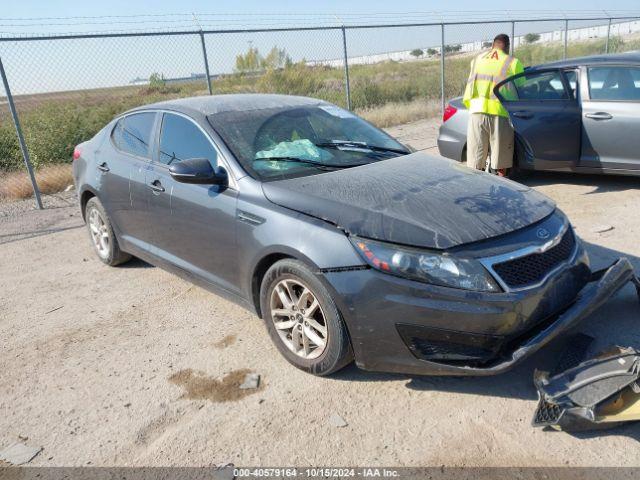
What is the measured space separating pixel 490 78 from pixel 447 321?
4798mm

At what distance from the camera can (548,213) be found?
3.29 metres

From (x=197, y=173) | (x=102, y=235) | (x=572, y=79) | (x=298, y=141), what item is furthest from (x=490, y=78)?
(x=102, y=235)

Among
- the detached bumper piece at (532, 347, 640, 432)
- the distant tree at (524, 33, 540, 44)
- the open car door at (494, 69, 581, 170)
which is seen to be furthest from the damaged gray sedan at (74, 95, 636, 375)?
the distant tree at (524, 33, 540, 44)

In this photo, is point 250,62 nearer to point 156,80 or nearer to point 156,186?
point 156,80

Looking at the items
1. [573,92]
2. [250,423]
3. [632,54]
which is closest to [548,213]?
[250,423]

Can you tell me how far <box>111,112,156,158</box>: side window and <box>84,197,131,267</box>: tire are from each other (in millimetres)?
666

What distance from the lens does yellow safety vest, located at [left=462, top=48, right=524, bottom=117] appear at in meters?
6.68

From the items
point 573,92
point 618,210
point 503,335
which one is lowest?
point 618,210

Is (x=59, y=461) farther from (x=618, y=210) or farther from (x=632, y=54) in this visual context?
(x=632, y=54)

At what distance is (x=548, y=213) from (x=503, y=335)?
36.8 inches

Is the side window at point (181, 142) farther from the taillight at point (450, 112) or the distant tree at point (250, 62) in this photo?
the distant tree at point (250, 62)

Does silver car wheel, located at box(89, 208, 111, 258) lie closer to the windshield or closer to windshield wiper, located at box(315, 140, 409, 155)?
the windshield

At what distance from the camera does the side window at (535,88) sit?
270 inches

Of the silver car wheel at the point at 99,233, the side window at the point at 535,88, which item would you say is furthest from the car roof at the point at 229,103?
the side window at the point at 535,88
